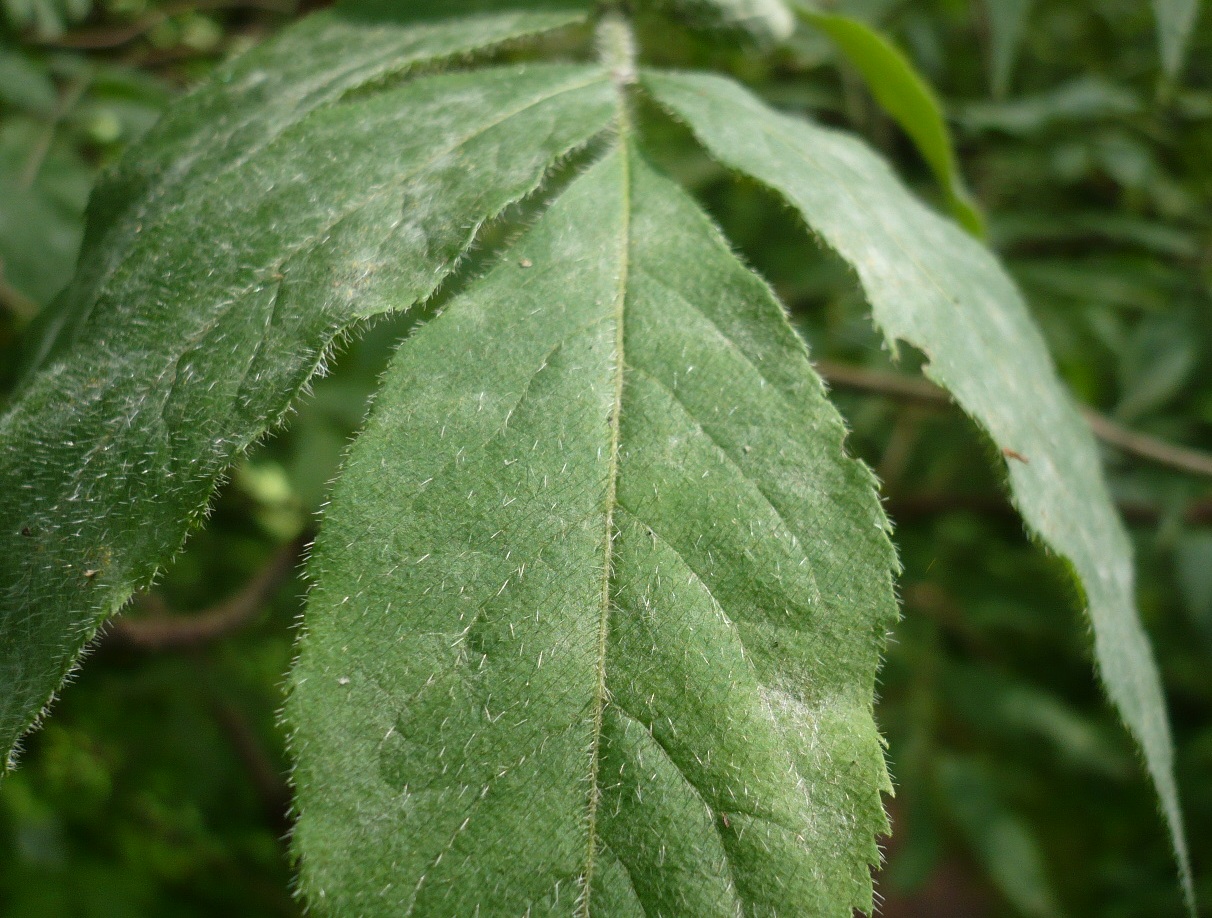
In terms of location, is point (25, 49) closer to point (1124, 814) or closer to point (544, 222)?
point (544, 222)

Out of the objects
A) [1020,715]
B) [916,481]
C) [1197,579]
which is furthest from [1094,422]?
[1020,715]

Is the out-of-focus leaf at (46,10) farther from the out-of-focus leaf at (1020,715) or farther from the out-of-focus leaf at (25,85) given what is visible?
the out-of-focus leaf at (1020,715)

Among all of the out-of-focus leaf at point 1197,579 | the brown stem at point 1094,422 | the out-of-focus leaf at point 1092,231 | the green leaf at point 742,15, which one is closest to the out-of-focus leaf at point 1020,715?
the out-of-focus leaf at point 1197,579

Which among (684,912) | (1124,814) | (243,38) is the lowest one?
(1124,814)

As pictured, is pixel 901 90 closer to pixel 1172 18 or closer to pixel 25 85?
pixel 1172 18

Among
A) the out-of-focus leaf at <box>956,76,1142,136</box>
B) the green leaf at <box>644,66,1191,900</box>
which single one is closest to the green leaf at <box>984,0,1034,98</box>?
the out-of-focus leaf at <box>956,76,1142,136</box>

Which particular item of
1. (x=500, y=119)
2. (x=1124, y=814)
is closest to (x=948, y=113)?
(x=500, y=119)

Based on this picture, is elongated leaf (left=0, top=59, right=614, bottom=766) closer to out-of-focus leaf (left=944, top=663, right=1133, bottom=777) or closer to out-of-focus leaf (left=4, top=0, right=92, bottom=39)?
out-of-focus leaf (left=4, top=0, right=92, bottom=39)
